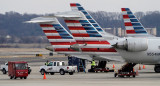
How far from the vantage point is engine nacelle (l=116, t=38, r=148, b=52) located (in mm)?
54281

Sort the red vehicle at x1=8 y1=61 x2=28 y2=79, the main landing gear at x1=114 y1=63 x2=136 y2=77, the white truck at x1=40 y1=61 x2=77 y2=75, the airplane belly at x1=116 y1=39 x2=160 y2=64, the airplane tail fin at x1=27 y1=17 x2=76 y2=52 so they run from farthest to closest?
1. the airplane tail fin at x1=27 y1=17 x2=76 y2=52
2. the white truck at x1=40 y1=61 x2=77 y2=75
3. the main landing gear at x1=114 y1=63 x2=136 y2=77
4. the red vehicle at x1=8 y1=61 x2=28 y2=79
5. the airplane belly at x1=116 y1=39 x2=160 y2=64

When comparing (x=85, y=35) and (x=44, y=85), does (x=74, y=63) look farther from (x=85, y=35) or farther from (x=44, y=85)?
(x=44, y=85)

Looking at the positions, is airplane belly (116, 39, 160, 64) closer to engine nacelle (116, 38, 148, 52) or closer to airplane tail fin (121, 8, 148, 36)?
engine nacelle (116, 38, 148, 52)

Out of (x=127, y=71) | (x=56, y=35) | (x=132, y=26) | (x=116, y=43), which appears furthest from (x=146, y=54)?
(x=56, y=35)

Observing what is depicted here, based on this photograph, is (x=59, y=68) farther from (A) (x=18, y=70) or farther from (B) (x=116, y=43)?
(B) (x=116, y=43)

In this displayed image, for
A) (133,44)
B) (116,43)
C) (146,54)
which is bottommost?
(146,54)

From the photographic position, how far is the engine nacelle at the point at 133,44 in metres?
54.3

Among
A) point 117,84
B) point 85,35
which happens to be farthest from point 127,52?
point 117,84

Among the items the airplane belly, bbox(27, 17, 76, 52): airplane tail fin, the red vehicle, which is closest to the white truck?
bbox(27, 17, 76, 52): airplane tail fin

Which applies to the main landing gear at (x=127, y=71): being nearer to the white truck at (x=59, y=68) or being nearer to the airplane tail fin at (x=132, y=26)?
the white truck at (x=59, y=68)

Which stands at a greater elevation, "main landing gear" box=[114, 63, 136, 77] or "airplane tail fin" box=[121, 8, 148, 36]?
"airplane tail fin" box=[121, 8, 148, 36]

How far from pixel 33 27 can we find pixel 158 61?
14518cm

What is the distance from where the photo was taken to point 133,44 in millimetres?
54281

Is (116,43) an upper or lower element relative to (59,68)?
upper
